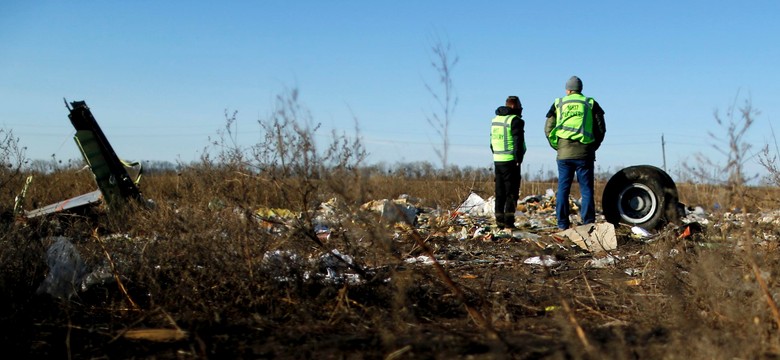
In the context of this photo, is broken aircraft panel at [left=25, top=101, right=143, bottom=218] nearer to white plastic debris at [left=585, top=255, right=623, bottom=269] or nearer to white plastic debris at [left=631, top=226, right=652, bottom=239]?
white plastic debris at [left=585, top=255, right=623, bottom=269]

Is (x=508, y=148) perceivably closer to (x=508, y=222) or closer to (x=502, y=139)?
(x=502, y=139)

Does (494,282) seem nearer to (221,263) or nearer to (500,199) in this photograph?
(221,263)

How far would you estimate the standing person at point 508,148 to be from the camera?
9.01m

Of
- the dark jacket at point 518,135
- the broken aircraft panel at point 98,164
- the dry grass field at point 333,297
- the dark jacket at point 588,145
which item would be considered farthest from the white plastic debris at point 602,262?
the broken aircraft panel at point 98,164

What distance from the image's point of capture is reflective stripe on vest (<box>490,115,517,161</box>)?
9.02 m

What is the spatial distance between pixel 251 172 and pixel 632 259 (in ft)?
11.3

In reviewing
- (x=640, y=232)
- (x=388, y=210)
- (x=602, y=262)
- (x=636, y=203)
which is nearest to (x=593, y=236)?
(x=640, y=232)

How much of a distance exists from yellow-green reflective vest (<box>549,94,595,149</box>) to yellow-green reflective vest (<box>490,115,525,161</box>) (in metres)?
0.98

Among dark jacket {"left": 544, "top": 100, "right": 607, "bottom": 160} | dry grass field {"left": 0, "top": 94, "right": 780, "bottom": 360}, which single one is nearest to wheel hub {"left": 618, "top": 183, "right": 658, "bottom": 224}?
dark jacket {"left": 544, "top": 100, "right": 607, "bottom": 160}

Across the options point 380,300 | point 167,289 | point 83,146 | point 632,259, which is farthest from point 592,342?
point 83,146

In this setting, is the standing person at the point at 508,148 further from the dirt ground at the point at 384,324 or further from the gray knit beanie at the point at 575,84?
the dirt ground at the point at 384,324

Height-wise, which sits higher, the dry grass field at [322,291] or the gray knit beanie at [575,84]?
the gray knit beanie at [575,84]

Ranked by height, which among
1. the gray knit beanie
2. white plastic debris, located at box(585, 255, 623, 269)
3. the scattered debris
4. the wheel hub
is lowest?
white plastic debris, located at box(585, 255, 623, 269)

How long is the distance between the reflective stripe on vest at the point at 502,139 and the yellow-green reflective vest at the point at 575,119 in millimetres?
987
